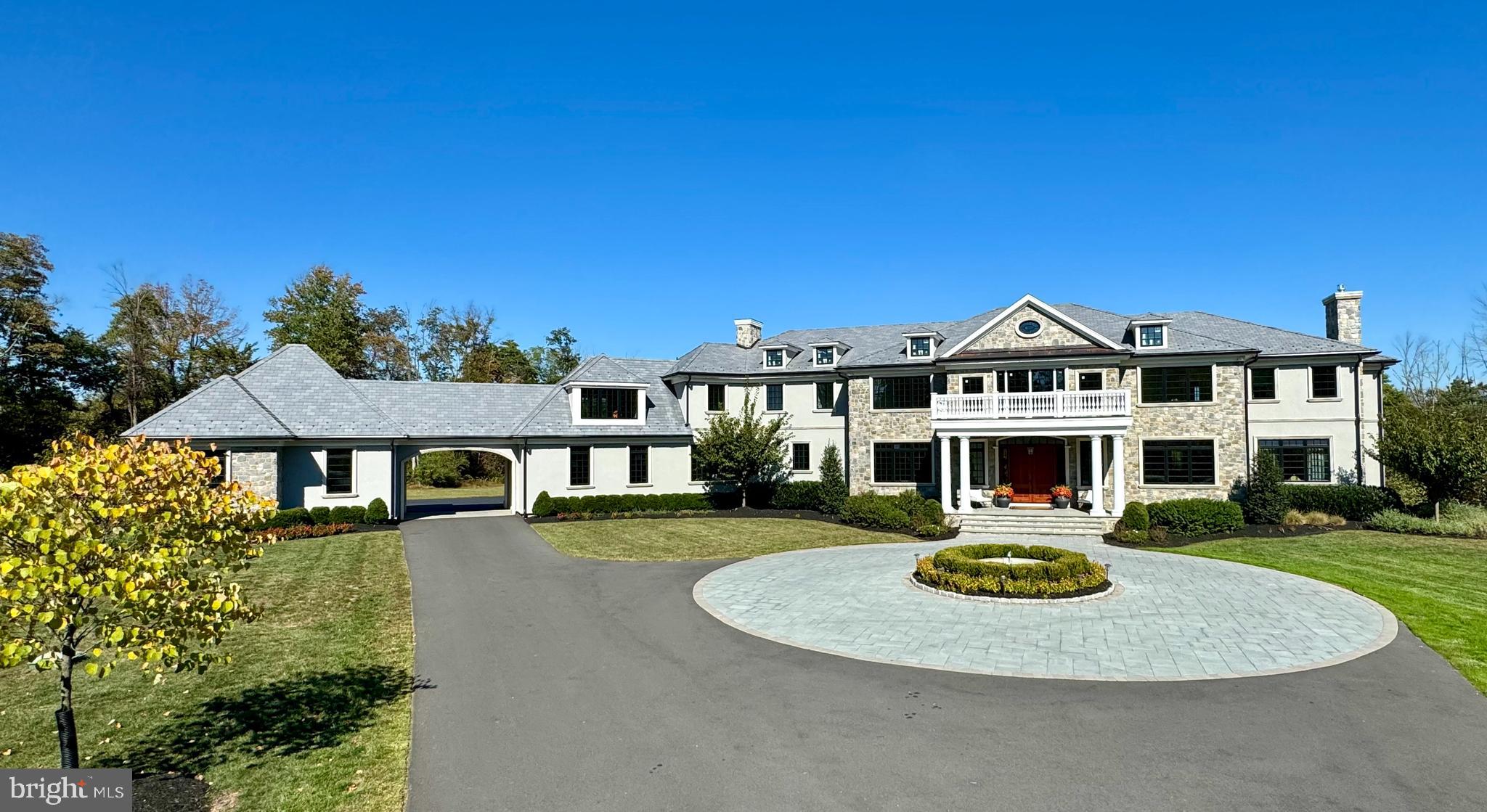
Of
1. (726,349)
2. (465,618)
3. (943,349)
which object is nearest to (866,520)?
(943,349)

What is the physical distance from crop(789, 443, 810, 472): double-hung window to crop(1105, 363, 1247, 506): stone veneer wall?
1355 cm

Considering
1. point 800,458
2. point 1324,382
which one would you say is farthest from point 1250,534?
point 800,458

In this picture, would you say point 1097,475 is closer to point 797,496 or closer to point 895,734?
point 797,496

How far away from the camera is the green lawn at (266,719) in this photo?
698 centimetres

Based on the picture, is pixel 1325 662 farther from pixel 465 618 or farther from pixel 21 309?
pixel 21 309

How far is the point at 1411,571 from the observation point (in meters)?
17.5

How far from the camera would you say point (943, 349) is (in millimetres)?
29594

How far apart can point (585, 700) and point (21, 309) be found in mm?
44545

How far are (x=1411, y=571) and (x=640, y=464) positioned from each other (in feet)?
87.5

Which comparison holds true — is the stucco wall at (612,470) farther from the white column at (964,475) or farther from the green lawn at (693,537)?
the white column at (964,475)

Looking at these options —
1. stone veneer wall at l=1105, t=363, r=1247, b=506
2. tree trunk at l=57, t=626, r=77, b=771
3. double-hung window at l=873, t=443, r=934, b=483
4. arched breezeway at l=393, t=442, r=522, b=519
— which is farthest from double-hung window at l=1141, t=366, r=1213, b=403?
tree trunk at l=57, t=626, r=77, b=771
